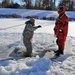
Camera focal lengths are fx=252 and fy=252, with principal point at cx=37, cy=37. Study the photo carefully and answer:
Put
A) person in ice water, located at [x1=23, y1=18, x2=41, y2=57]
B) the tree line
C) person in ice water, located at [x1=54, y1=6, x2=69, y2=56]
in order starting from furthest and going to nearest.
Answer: the tree line, person in ice water, located at [x1=54, y1=6, x2=69, y2=56], person in ice water, located at [x1=23, y1=18, x2=41, y2=57]

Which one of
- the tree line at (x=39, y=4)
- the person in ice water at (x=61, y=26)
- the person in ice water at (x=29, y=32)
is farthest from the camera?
the tree line at (x=39, y=4)

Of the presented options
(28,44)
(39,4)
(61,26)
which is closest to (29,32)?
(28,44)

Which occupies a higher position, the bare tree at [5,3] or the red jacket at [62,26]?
the red jacket at [62,26]

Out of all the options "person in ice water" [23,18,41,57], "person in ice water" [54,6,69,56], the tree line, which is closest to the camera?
"person in ice water" [23,18,41,57]

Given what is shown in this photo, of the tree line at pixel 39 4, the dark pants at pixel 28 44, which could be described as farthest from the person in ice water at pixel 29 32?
the tree line at pixel 39 4

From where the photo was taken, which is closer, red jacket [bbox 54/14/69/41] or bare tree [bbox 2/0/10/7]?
red jacket [bbox 54/14/69/41]

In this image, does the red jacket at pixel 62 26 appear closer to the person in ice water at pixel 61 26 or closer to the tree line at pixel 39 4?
the person in ice water at pixel 61 26

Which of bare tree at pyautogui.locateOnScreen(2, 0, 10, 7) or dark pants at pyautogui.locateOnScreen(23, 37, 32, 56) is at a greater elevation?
dark pants at pyautogui.locateOnScreen(23, 37, 32, 56)

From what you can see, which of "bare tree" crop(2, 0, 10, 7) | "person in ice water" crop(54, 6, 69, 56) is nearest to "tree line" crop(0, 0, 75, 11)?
"bare tree" crop(2, 0, 10, 7)

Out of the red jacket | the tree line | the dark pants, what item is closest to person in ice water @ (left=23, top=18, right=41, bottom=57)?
the dark pants

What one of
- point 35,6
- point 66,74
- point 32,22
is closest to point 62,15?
point 32,22

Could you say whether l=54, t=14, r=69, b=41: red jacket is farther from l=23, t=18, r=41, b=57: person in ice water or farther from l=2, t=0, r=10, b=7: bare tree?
l=2, t=0, r=10, b=7: bare tree

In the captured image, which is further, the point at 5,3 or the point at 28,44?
the point at 5,3

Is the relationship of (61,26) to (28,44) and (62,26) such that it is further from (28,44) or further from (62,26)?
(28,44)
